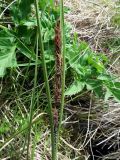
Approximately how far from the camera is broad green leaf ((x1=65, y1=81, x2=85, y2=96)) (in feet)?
4.38

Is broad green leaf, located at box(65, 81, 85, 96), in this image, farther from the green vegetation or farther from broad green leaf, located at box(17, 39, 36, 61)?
broad green leaf, located at box(17, 39, 36, 61)

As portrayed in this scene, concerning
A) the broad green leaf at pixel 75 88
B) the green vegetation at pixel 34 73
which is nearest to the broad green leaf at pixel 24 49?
the green vegetation at pixel 34 73

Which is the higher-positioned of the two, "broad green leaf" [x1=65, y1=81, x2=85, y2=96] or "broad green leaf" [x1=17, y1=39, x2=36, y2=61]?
"broad green leaf" [x1=17, y1=39, x2=36, y2=61]

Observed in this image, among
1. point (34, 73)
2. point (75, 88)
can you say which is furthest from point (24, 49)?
point (75, 88)

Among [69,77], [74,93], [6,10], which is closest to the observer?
[74,93]

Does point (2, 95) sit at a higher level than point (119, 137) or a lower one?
higher

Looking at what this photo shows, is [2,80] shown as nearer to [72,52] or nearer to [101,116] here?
[72,52]

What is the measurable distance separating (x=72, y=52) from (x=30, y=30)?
0.16 meters

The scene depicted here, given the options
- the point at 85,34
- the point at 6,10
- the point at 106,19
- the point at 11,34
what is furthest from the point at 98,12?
the point at 11,34

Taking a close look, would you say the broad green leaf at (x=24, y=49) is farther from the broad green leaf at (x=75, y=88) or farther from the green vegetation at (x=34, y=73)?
the broad green leaf at (x=75, y=88)

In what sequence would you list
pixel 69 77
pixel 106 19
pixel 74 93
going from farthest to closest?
1. pixel 106 19
2. pixel 69 77
3. pixel 74 93

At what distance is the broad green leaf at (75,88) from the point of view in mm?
1336

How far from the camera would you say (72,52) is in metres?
1.41

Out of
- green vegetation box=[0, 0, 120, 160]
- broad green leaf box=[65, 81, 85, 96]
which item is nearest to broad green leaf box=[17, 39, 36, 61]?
green vegetation box=[0, 0, 120, 160]
